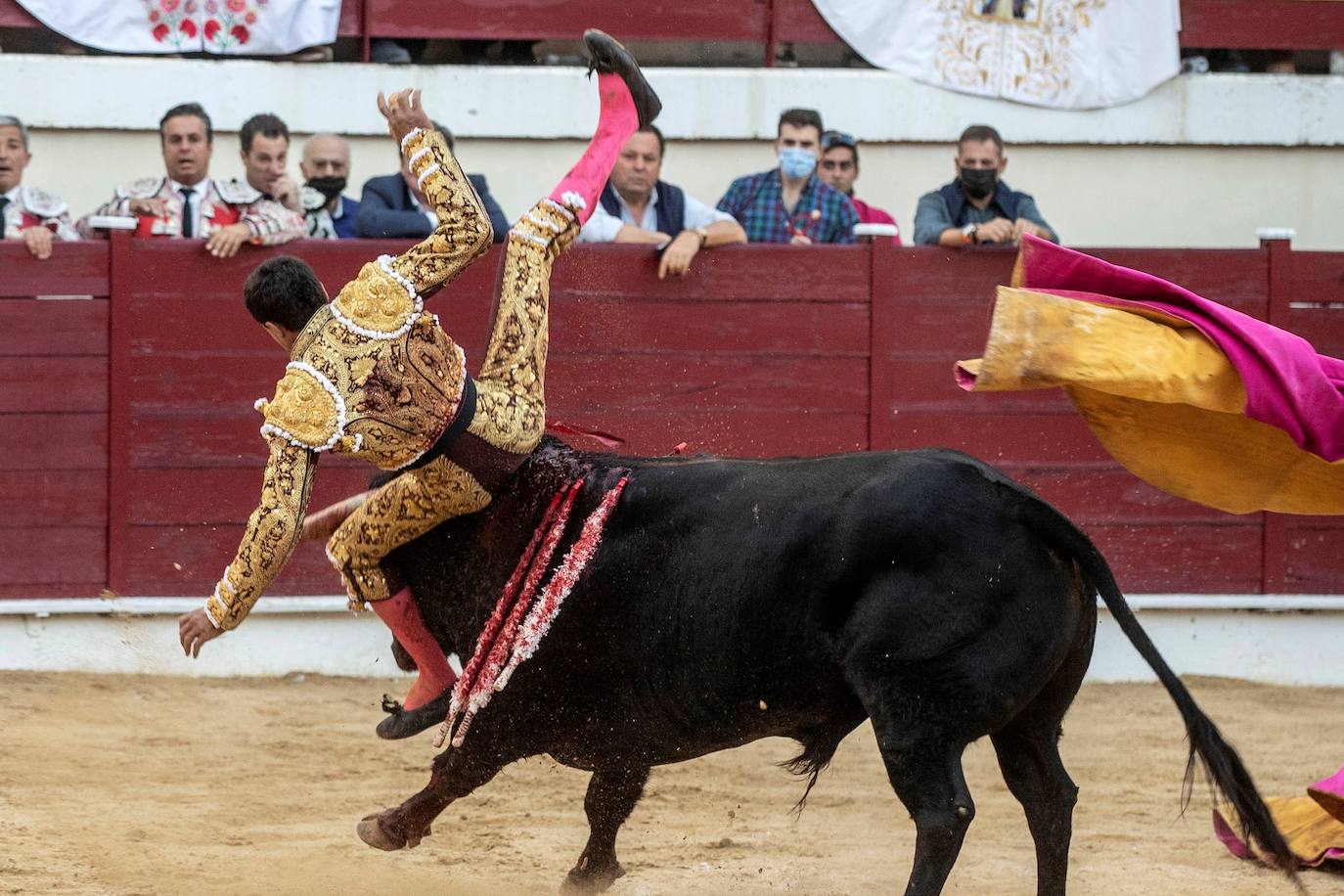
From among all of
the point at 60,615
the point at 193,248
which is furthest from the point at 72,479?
the point at 193,248

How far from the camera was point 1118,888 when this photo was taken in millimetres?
4039

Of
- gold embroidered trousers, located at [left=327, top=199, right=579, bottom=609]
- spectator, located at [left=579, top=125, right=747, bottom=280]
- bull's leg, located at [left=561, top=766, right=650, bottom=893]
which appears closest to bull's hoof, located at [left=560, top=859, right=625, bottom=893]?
bull's leg, located at [left=561, top=766, right=650, bottom=893]

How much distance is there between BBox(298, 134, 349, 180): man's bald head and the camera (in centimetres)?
641

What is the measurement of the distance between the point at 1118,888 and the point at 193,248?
3.59 meters

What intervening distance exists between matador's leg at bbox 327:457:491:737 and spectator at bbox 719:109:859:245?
3.15 m

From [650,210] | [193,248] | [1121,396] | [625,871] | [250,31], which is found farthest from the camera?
[250,31]

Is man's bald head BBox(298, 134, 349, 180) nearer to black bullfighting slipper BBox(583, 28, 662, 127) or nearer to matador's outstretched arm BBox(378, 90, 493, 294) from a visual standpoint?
black bullfighting slipper BBox(583, 28, 662, 127)

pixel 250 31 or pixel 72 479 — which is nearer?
pixel 72 479

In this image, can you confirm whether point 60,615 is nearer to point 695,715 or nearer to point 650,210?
point 650,210

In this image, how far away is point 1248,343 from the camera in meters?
3.27

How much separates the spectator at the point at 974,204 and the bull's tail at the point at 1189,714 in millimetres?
3189

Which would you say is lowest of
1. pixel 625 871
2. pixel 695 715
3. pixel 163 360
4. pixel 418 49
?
pixel 625 871

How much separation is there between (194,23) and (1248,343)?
575cm

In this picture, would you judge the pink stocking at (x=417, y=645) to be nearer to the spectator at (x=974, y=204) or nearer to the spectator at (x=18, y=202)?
the spectator at (x=18, y=202)
